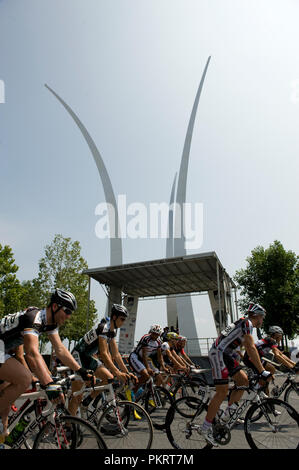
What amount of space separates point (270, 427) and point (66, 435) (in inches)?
95.6

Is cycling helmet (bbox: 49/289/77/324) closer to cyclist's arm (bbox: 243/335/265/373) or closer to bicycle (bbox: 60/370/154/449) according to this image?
bicycle (bbox: 60/370/154/449)

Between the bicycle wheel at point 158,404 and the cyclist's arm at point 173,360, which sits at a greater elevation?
the cyclist's arm at point 173,360

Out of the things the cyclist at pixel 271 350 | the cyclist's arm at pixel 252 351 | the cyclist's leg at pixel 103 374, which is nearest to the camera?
the cyclist's arm at pixel 252 351

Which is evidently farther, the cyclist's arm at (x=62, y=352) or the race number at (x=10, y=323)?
the cyclist's arm at (x=62, y=352)

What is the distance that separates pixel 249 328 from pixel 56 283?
90.1 feet

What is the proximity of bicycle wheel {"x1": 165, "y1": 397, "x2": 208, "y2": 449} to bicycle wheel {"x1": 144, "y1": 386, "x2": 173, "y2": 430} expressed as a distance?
154cm

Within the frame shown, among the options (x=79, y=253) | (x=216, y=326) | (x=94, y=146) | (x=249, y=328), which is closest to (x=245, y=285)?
(x=216, y=326)

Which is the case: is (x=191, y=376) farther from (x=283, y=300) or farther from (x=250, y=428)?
(x=283, y=300)

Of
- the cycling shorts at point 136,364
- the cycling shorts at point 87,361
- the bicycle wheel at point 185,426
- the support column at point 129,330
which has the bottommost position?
the support column at point 129,330

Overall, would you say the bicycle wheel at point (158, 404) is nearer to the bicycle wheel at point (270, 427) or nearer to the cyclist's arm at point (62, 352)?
the bicycle wheel at point (270, 427)

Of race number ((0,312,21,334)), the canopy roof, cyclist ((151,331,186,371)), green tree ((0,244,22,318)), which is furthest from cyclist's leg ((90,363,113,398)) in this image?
green tree ((0,244,22,318))

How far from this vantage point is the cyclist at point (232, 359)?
4.25m

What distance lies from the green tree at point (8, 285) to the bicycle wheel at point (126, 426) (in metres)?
24.2

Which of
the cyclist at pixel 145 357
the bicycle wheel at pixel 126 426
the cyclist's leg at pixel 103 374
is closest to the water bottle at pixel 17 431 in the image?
the bicycle wheel at pixel 126 426
